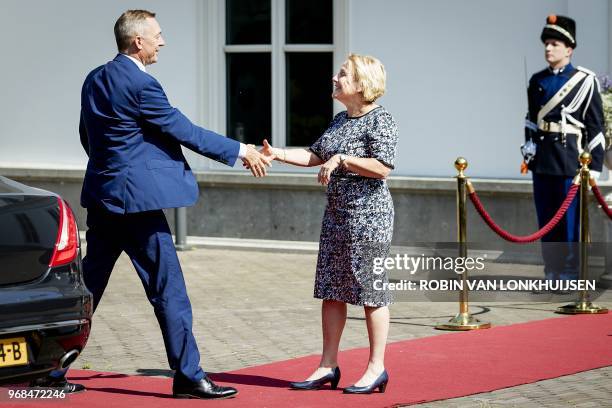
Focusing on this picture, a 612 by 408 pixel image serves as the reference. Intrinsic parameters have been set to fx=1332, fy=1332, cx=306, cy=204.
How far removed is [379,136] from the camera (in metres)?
6.70

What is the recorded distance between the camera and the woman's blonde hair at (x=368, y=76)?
6.73 metres

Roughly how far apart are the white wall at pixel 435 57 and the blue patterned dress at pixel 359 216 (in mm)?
5449

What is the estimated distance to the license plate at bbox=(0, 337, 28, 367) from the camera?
226 inches

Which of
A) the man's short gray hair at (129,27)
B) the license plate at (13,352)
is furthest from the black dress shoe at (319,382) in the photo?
the man's short gray hair at (129,27)

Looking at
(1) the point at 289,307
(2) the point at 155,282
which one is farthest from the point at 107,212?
(1) the point at 289,307

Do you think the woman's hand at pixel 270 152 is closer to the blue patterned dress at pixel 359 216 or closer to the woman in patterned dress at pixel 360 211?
the woman in patterned dress at pixel 360 211

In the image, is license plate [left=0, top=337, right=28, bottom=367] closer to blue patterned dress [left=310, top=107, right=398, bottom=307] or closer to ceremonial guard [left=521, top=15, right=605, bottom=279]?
blue patterned dress [left=310, top=107, right=398, bottom=307]

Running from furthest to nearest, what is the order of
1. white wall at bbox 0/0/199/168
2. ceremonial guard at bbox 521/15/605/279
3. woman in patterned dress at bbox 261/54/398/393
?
white wall at bbox 0/0/199/168, ceremonial guard at bbox 521/15/605/279, woman in patterned dress at bbox 261/54/398/393

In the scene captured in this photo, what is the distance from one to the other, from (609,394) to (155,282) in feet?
7.69

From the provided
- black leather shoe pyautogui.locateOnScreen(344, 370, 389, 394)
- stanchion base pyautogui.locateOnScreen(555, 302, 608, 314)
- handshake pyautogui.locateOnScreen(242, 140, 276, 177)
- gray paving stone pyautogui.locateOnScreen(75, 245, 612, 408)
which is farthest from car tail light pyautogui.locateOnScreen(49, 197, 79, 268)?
stanchion base pyautogui.locateOnScreen(555, 302, 608, 314)

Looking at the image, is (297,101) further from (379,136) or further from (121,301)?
(379,136)

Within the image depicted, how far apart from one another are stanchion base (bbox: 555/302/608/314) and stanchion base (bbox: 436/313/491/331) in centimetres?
82

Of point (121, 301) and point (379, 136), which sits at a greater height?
point (379, 136)

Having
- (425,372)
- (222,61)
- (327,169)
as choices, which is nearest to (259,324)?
(425,372)
